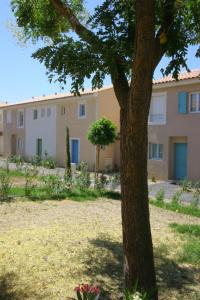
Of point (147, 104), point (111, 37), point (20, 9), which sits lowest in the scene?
point (147, 104)

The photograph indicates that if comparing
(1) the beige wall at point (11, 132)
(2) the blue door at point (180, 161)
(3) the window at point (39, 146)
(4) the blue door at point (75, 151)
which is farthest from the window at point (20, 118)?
(2) the blue door at point (180, 161)

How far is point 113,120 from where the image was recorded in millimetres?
31531

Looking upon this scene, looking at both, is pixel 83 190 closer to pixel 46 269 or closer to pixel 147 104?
pixel 46 269

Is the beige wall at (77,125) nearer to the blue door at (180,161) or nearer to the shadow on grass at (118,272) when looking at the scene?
the blue door at (180,161)

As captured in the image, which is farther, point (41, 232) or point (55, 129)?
point (55, 129)

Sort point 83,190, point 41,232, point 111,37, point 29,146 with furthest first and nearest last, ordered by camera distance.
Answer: point 29,146 → point 83,190 → point 41,232 → point 111,37

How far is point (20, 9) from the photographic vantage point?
7016mm

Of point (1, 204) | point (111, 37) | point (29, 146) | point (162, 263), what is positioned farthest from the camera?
point (29, 146)

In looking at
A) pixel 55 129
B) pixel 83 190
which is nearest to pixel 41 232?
pixel 83 190

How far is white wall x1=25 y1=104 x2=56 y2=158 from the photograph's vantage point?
36.4 meters

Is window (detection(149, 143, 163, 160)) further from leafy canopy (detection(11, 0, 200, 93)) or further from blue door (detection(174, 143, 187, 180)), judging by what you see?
leafy canopy (detection(11, 0, 200, 93))

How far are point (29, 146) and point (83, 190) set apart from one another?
2552 centimetres

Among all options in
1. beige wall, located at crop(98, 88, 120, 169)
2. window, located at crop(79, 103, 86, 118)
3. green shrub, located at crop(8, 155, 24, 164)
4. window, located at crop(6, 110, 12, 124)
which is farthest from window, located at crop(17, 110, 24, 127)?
beige wall, located at crop(98, 88, 120, 169)

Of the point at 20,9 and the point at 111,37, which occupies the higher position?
the point at 20,9
